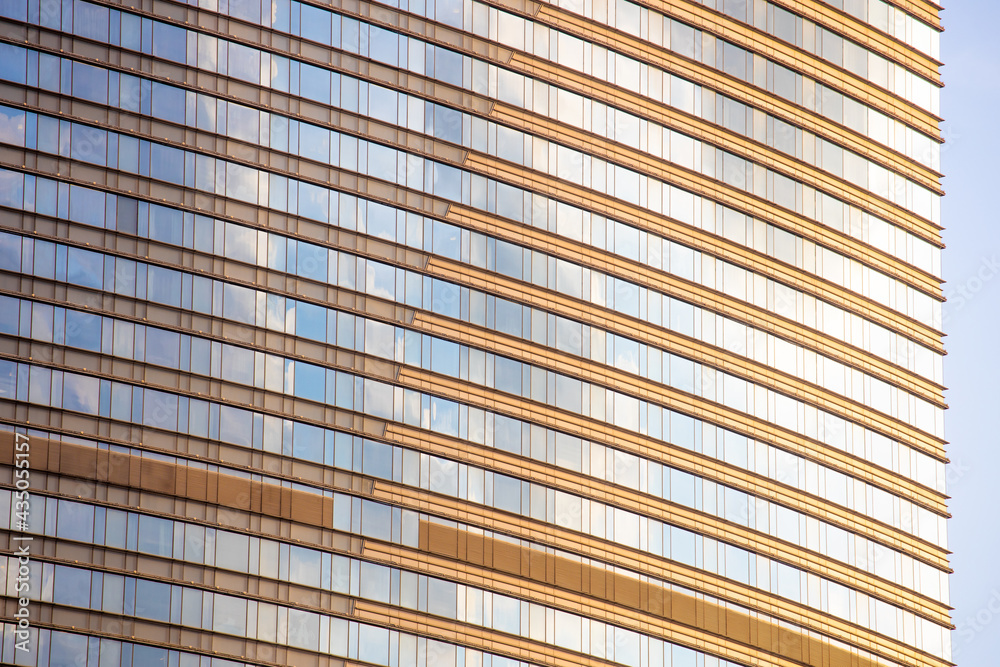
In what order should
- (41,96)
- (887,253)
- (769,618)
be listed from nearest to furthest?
(41,96) → (769,618) → (887,253)

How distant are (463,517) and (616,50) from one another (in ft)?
99.3

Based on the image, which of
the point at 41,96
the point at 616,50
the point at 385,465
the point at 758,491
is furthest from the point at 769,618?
the point at 41,96

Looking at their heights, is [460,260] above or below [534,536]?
above

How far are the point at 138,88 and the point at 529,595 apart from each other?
3393cm

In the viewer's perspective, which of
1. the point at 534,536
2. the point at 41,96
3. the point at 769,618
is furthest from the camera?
the point at 769,618

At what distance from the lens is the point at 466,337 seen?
3418 inches

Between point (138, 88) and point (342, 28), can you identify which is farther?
point (342, 28)

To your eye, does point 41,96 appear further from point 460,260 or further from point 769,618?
point 769,618

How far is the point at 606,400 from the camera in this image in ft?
295

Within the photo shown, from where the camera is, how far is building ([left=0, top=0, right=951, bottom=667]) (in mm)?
78062

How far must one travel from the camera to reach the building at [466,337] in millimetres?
78062

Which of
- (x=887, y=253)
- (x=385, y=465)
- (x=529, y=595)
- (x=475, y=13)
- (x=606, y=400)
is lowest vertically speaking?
(x=529, y=595)

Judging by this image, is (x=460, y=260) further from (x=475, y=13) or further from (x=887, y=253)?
(x=887, y=253)

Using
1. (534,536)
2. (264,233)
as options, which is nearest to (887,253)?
(534,536)
